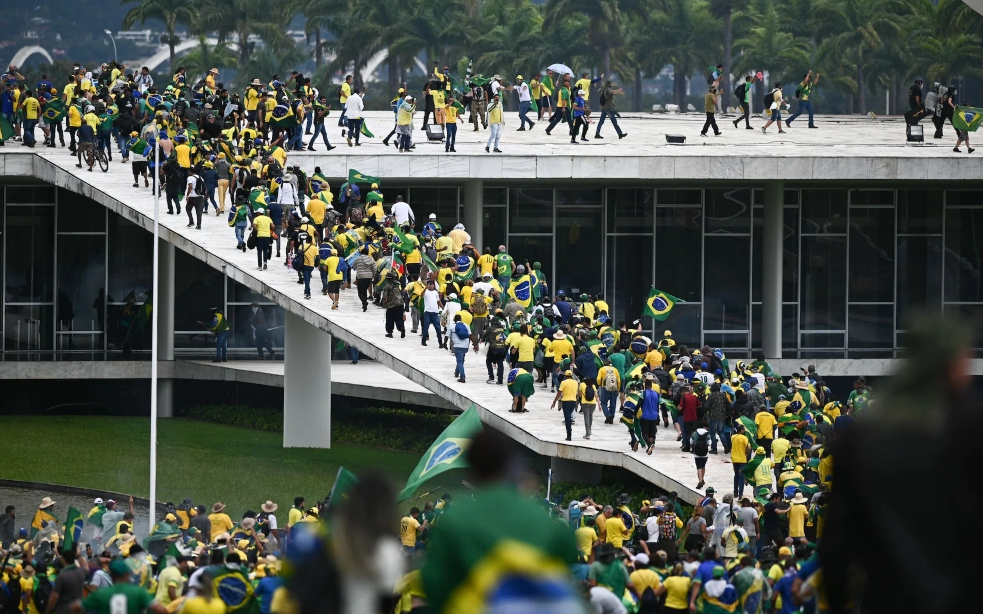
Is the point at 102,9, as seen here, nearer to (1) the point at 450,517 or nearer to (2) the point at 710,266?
(2) the point at 710,266

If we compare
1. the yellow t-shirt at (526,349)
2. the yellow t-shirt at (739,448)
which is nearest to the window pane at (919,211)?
the yellow t-shirt at (526,349)

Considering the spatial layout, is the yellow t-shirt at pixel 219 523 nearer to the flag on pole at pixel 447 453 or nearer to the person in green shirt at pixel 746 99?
the flag on pole at pixel 447 453

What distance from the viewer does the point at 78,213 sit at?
3331 centimetres

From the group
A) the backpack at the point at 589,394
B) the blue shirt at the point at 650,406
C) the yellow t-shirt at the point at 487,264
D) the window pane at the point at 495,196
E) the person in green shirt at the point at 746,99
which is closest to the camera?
the blue shirt at the point at 650,406

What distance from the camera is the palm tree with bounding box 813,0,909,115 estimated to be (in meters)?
57.9

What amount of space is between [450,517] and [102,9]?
13838cm

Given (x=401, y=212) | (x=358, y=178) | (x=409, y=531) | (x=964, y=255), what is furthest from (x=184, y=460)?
(x=964, y=255)

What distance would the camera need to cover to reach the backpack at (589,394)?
66.5 ft

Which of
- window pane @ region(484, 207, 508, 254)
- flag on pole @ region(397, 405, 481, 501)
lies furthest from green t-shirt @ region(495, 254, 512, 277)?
flag on pole @ region(397, 405, 481, 501)

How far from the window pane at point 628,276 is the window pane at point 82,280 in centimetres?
1064

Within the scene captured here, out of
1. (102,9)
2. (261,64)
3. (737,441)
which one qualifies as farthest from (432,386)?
(102,9)

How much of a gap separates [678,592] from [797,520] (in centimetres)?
394

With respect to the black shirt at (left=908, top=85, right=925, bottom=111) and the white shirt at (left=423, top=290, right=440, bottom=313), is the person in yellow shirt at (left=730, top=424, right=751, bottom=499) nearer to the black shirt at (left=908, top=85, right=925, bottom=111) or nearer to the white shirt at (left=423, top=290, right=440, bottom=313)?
the white shirt at (left=423, top=290, right=440, bottom=313)

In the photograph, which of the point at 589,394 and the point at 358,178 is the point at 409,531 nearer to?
the point at 589,394
